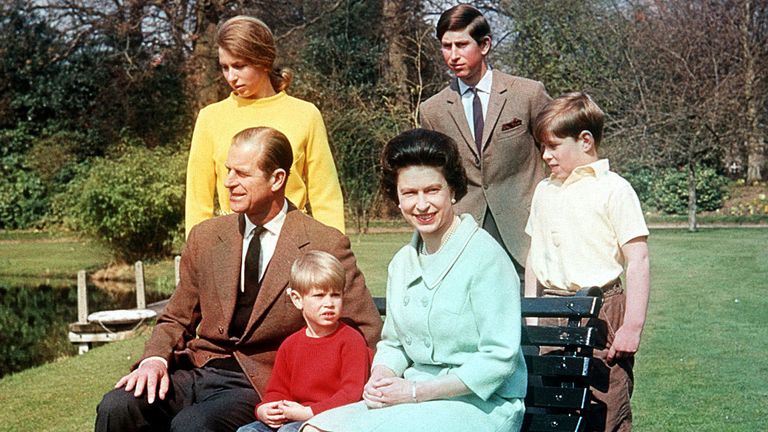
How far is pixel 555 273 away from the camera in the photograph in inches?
133

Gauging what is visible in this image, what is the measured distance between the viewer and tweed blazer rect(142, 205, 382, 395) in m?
3.27

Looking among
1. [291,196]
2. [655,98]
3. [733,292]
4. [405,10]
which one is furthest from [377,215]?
[291,196]

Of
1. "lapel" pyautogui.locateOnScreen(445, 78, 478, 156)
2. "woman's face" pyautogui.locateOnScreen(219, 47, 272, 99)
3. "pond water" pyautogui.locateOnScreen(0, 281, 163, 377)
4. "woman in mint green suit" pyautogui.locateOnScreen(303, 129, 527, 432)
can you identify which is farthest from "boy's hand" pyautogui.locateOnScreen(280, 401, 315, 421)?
"pond water" pyautogui.locateOnScreen(0, 281, 163, 377)

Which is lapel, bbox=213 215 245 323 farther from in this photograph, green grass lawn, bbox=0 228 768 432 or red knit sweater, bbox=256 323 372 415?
green grass lawn, bbox=0 228 768 432

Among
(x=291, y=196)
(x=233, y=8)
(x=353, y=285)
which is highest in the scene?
(x=233, y=8)

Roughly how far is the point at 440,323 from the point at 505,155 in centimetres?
161

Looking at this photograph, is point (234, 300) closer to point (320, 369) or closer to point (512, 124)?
point (320, 369)

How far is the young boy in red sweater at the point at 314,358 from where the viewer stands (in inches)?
118

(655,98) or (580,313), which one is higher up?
(655,98)

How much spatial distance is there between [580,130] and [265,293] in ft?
3.86

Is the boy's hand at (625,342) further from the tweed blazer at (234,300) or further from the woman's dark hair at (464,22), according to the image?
the woman's dark hair at (464,22)

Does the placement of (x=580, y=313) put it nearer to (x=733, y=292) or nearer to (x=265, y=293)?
(x=265, y=293)

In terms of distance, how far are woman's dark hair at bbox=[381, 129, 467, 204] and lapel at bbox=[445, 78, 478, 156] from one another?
4.56ft

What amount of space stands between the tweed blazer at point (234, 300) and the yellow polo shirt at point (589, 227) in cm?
65
